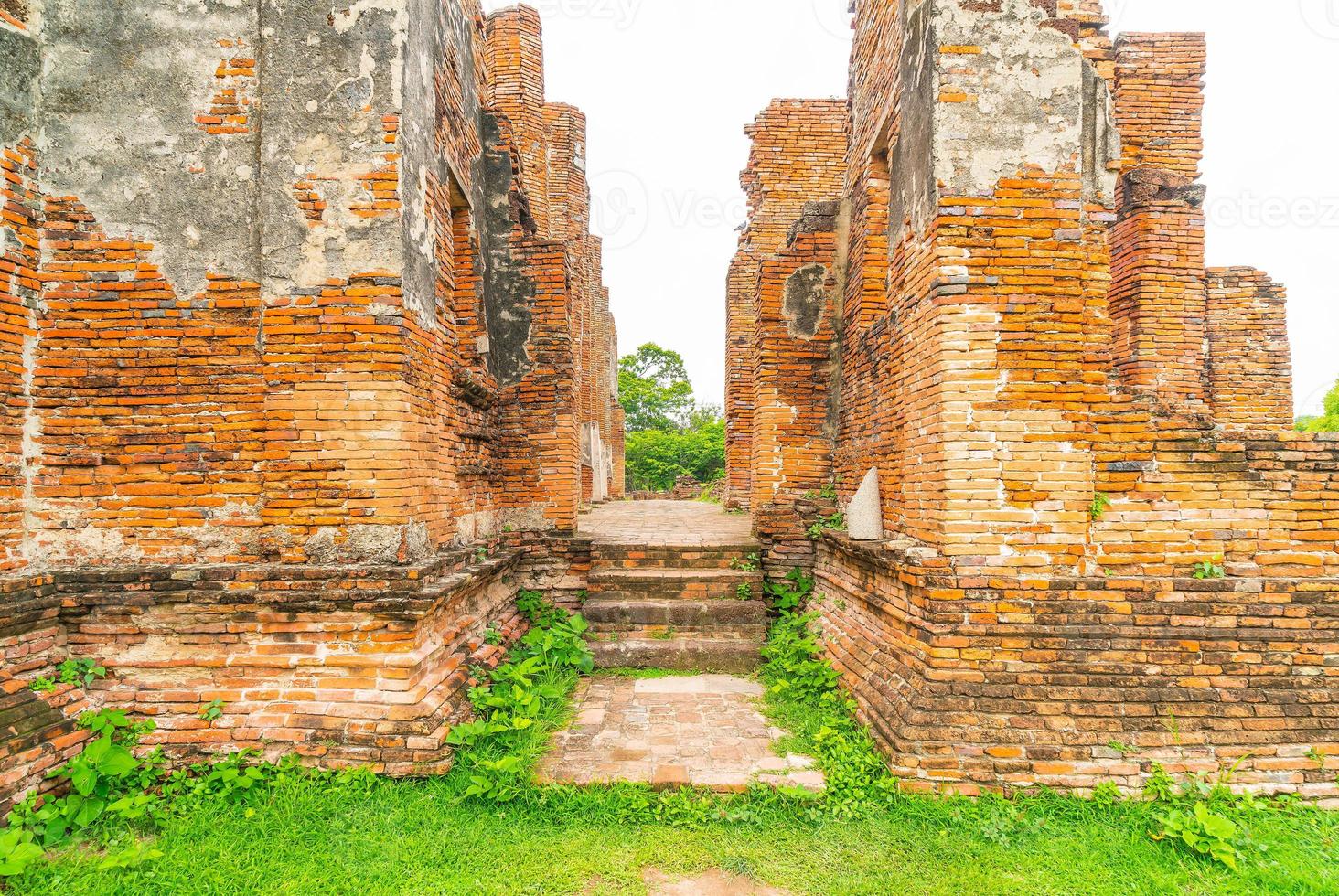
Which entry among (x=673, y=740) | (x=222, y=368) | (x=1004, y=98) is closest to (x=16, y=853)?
(x=222, y=368)

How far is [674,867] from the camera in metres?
3.22

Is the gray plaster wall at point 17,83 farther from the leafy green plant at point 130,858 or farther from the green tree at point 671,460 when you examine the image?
the green tree at point 671,460

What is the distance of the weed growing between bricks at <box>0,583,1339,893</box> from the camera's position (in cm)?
305

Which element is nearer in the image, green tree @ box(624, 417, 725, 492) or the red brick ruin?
Answer: the red brick ruin

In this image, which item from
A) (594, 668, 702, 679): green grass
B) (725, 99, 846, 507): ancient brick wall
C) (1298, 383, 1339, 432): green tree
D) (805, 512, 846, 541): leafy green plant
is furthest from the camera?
(1298, 383, 1339, 432): green tree

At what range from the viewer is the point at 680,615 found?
6.23 meters

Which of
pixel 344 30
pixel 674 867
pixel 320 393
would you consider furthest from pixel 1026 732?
pixel 344 30

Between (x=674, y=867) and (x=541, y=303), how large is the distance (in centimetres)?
553

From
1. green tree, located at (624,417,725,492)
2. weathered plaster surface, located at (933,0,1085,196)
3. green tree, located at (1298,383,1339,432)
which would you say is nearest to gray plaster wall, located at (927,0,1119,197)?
weathered plaster surface, located at (933,0,1085,196)

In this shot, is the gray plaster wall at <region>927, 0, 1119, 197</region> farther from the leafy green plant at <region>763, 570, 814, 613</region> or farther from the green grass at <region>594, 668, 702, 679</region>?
the green grass at <region>594, 668, 702, 679</region>

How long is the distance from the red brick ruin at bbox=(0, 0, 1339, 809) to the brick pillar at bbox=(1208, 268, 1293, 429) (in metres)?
7.76

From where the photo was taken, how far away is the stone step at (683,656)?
19.2 feet

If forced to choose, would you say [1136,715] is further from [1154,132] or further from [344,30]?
[1154,132]

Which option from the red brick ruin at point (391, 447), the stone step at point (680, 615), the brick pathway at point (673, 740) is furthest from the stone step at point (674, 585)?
the red brick ruin at point (391, 447)
